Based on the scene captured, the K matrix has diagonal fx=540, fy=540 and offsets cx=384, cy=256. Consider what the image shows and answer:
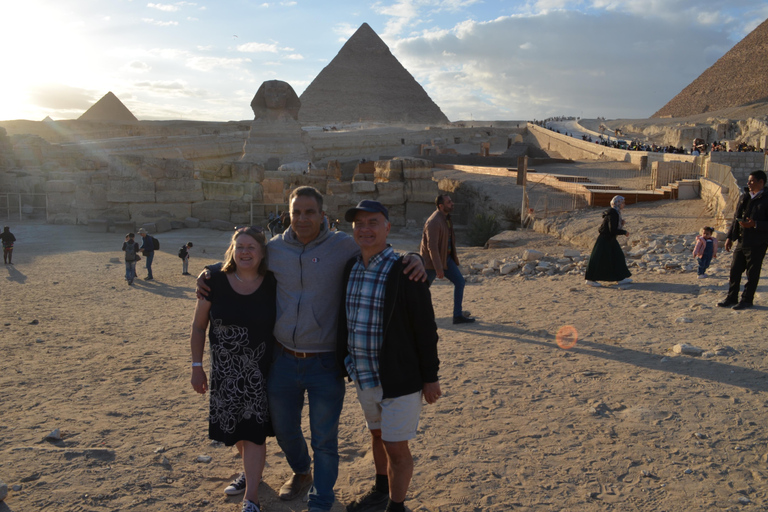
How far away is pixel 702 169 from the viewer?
1389 cm

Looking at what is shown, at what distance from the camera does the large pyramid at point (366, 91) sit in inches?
2771

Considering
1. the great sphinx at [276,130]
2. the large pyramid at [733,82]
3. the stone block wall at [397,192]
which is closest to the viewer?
the stone block wall at [397,192]

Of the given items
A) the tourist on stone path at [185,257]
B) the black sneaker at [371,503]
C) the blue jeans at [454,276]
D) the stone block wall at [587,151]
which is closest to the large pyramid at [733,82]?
the stone block wall at [587,151]

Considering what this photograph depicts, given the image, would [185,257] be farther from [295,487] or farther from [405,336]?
[405,336]

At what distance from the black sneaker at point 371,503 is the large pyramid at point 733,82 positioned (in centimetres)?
6693

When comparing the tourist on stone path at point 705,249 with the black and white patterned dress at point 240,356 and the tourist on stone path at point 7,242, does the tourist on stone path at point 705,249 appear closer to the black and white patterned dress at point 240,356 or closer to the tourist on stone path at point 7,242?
the black and white patterned dress at point 240,356

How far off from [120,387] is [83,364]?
816 mm

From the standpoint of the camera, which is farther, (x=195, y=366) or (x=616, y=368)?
(x=616, y=368)

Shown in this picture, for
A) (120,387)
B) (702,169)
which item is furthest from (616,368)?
(702,169)

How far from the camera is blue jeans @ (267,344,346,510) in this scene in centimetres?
230

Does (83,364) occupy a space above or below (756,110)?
below

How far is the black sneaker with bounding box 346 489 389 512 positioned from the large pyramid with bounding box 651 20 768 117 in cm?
6693

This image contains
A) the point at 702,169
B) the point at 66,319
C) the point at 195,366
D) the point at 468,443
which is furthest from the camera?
the point at 702,169

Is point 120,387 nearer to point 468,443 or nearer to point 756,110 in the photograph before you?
point 468,443
